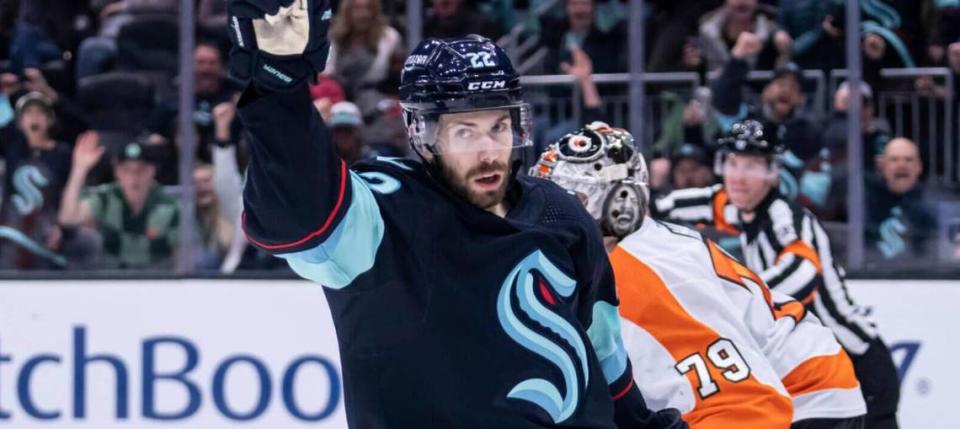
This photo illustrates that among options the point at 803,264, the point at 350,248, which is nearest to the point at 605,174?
the point at 350,248

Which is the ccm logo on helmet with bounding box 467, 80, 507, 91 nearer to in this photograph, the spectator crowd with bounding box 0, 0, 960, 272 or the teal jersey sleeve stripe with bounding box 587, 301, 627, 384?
the teal jersey sleeve stripe with bounding box 587, 301, 627, 384

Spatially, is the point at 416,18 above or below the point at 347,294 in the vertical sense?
above

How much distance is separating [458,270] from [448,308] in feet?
0.16

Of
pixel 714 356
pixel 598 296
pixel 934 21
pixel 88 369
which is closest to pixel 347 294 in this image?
pixel 598 296

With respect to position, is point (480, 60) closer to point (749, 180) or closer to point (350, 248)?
point (350, 248)

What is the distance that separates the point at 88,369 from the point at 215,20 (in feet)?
3.87

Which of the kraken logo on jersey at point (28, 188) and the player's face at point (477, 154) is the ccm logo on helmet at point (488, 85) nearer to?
the player's face at point (477, 154)

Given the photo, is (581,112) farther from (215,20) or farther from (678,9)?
(215,20)

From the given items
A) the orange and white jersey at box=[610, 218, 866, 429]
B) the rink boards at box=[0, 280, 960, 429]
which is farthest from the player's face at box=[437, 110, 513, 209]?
the rink boards at box=[0, 280, 960, 429]

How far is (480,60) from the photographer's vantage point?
2.32m

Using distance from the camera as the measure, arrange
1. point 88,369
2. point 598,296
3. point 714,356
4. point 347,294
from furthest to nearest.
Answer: point 88,369 < point 714,356 < point 598,296 < point 347,294

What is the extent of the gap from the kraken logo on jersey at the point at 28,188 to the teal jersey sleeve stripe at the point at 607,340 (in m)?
3.55

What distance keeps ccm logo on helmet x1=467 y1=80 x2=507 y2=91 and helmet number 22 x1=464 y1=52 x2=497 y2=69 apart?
3 cm

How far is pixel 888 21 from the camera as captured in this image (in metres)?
5.61
